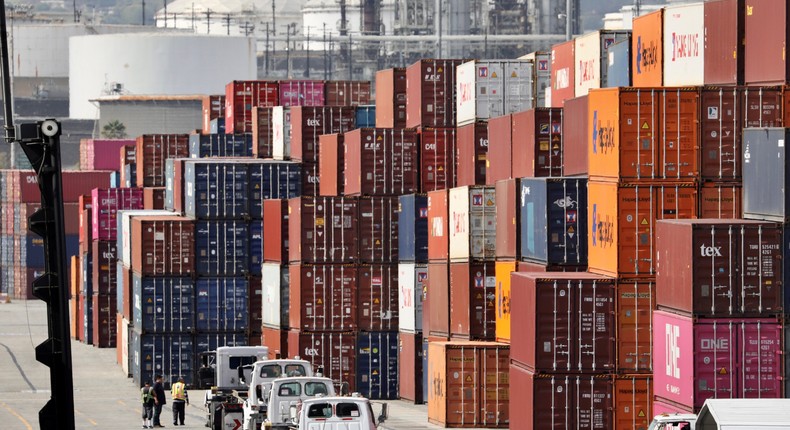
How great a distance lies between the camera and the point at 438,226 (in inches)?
2164

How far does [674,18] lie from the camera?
4278 centimetres

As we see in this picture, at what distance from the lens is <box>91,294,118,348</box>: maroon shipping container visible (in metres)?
Answer: 89.7

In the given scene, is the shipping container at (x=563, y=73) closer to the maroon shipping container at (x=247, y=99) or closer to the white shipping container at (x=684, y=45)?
the white shipping container at (x=684, y=45)

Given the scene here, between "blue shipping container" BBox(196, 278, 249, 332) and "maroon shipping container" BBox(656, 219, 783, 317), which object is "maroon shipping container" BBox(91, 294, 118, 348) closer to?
"blue shipping container" BBox(196, 278, 249, 332)

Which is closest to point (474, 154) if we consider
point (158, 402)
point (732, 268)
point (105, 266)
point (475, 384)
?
point (475, 384)

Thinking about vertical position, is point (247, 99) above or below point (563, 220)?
above

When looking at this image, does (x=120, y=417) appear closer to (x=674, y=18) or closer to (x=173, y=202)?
(x=173, y=202)

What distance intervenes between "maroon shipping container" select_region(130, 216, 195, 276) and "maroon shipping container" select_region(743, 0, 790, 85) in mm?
31382

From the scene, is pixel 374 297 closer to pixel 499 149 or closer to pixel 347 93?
pixel 499 149

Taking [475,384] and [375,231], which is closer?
[475,384]

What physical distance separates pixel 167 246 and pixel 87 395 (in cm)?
652

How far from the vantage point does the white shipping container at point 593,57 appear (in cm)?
4994

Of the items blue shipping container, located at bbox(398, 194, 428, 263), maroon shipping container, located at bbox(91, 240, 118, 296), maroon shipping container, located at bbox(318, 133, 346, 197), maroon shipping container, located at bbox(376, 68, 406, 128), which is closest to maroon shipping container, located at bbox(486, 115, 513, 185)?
blue shipping container, located at bbox(398, 194, 428, 263)

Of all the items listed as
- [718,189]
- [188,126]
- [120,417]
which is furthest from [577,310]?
[188,126]
